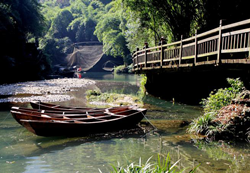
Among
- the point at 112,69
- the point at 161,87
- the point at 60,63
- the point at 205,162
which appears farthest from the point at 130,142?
the point at 60,63

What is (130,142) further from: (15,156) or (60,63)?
(60,63)

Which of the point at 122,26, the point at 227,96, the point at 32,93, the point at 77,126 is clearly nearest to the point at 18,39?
the point at 32,93

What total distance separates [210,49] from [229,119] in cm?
290

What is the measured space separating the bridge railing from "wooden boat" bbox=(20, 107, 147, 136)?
3.44 meters

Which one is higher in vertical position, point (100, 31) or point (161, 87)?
point (100, 31)

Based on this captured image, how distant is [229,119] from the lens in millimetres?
7344

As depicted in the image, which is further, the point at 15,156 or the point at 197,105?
the point at 197,105

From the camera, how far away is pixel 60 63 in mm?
68875

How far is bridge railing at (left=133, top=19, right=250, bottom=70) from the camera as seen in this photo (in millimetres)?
7164

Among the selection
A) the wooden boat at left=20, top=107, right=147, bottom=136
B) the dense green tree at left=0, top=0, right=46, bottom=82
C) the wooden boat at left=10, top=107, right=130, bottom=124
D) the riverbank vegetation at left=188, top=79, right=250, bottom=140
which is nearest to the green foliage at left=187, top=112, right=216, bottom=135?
the riverbank vegetation at left=188, top=79, right=250, bottom=140

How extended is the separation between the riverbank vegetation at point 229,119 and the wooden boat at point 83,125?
7.36ft

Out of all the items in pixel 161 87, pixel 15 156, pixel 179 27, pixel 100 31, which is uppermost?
pixel 100 31

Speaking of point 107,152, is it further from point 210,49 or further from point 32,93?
point 32,93

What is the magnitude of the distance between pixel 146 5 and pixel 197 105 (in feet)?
27.5
